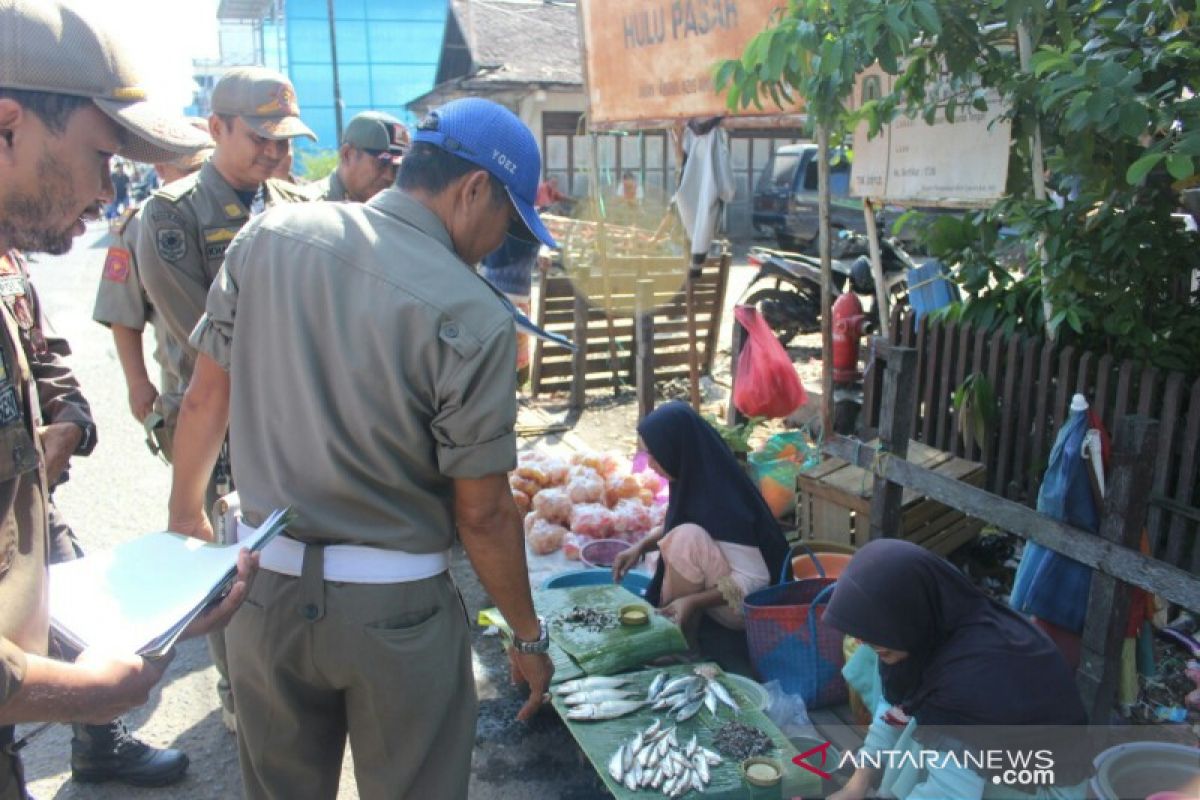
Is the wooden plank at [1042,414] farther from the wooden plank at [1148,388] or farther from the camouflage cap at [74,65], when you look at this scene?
the camouflage cap at [74,65]

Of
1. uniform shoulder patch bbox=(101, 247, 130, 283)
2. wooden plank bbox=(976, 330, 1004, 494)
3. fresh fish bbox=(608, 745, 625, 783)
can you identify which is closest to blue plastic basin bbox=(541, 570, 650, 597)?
fresh fish bbox=(608, 745, 625, 783)

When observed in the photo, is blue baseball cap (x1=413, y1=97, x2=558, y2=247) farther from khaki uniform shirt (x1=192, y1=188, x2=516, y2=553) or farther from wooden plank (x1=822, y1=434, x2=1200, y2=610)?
wooden plank (x1=822, y1=434, x2=1200, y2=610)

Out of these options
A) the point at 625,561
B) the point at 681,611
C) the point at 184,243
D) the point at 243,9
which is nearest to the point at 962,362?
the point at 625,561

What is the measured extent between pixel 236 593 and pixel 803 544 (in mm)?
2828

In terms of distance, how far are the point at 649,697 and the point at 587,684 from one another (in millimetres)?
235

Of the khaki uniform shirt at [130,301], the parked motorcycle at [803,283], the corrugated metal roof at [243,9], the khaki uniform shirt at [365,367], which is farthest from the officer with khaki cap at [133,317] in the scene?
the corrugated metal roof at [243,9]

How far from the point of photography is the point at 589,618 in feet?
12.0

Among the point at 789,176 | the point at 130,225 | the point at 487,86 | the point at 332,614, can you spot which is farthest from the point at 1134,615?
the point at 487,86

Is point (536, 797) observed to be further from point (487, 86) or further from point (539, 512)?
point (487, 86)

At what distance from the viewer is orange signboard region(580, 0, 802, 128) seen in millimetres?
5473

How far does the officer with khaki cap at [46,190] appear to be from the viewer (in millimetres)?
1377

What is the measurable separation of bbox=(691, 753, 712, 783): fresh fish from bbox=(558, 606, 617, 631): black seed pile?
2.54ft

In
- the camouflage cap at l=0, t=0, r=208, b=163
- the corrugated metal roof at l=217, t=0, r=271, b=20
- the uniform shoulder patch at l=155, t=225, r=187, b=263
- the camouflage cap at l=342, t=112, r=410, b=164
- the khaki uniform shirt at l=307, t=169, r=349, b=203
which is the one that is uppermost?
the corrugated metal roof at l=217, t=0, r=271, b=20

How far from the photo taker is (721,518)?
12.5 feet
